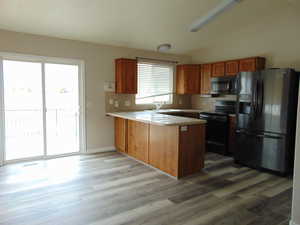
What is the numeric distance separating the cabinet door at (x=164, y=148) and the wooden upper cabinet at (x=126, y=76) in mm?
1393

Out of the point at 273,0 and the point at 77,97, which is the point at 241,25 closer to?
the point at 273,0

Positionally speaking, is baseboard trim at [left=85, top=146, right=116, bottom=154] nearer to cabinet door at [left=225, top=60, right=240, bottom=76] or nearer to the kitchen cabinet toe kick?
the kitchen cabinet toe kick

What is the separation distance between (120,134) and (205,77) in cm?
264

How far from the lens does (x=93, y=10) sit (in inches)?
144

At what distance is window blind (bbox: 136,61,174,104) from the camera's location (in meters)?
5.56

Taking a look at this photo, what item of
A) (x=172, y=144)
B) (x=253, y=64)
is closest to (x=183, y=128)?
(x=172, y=144)

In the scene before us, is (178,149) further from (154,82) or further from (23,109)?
(23,109)

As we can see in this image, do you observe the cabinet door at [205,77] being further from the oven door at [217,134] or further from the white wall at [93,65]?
the white wall at [93,65]

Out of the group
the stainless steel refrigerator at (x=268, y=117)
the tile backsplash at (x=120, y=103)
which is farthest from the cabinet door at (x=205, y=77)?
the stainless steel refrigerator at (x=268, y=117)

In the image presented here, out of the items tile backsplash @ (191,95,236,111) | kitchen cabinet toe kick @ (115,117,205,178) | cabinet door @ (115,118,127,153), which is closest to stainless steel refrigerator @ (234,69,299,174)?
kitchen cabinet toe kick @ (115,117,205,178)

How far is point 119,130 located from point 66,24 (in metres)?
2.38

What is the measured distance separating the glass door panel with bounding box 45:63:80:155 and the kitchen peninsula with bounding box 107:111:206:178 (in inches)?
53.2

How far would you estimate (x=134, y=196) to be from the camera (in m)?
2.94

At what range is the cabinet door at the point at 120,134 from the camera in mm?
4750
